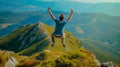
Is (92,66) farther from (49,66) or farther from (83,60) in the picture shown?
(49,66)

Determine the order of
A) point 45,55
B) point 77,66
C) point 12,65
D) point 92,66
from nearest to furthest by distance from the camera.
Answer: point 77,66
point 92,66
point 12,65
point 45,55

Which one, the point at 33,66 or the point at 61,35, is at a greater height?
the point at 61,35

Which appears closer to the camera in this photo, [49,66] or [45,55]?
[49,66]

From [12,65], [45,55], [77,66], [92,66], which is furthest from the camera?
[45,55]

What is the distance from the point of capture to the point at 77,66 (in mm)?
24344

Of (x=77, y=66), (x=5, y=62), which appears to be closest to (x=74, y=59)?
(x=77, y=66)

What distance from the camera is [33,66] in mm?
27156

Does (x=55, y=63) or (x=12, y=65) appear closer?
(x=55, y=63)

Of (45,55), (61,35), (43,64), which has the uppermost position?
(61,35)

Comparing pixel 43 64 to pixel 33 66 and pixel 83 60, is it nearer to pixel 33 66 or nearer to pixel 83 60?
pixel 33 66

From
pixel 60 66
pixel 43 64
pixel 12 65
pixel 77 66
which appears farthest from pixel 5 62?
pixel 77 66

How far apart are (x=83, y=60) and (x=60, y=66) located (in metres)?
2.54

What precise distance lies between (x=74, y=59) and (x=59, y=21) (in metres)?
4.28

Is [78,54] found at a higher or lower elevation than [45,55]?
higher
